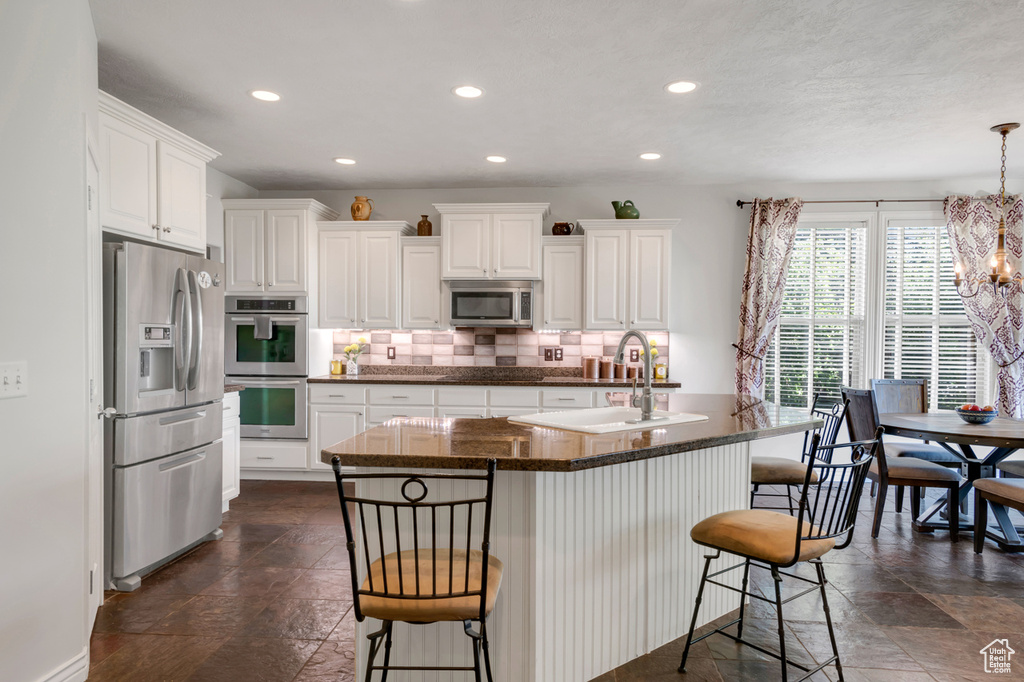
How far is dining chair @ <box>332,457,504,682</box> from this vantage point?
1.62 m

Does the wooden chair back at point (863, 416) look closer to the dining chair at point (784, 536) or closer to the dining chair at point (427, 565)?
the dining chair at point (784, 536)

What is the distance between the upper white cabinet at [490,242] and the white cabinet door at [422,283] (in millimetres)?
175

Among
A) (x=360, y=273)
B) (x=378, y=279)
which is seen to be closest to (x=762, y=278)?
(x=378, y=279)

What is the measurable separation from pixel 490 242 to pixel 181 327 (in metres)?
2.73

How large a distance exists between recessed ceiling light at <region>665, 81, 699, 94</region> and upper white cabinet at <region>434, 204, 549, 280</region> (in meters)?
2.08

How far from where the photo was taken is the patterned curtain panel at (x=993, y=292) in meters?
5.14

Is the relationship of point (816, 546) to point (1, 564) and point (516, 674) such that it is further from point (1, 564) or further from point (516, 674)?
point (1, 564)

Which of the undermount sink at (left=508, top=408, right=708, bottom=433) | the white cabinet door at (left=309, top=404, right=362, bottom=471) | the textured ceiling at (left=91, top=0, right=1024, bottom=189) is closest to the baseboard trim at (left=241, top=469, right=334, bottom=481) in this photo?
the white cabinet door at (left=309, top=404, right=362, bottom=471)

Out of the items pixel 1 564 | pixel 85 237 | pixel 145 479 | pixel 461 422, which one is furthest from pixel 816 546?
pixel 145 479

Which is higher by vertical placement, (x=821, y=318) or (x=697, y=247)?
(x=697, y=247)

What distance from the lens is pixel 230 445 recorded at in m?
4.30

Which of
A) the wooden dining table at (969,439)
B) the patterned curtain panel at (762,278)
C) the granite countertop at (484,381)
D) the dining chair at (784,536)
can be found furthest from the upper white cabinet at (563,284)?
the dining chair at (784,536)

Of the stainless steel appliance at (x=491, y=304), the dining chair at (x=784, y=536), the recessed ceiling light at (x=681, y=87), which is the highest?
the recessed ceiling light at (x=681, y=87)

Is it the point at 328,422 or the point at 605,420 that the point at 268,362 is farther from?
the point at 605,420
